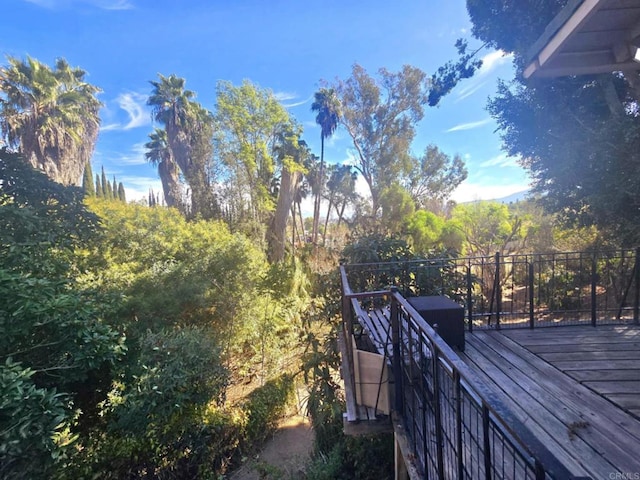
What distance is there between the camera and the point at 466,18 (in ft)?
22.3

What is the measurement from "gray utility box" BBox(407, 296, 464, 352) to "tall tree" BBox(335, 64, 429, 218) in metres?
12.0

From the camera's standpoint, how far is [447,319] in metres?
2.73

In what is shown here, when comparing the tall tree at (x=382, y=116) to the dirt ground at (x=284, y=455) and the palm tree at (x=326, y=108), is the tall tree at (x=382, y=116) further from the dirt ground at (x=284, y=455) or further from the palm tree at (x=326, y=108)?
the dirt ground at (x=284, y=455)

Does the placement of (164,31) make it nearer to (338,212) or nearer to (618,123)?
(618,123)

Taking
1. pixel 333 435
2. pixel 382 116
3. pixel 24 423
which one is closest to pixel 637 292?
pixel 333 435

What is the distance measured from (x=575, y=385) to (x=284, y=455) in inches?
190

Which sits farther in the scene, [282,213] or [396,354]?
[282,213]

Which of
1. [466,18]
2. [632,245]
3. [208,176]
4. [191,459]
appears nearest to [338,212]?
[208,176]

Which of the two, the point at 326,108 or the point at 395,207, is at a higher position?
the point at 326,108

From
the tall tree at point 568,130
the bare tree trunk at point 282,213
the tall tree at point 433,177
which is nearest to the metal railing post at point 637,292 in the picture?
the tall tree at point 568,130

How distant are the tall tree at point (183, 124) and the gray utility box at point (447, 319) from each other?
479 inches

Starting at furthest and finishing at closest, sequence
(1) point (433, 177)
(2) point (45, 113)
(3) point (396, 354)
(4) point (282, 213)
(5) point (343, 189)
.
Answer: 1. (5) point (343, 189)
2. (1) point (433, 177)
3. (4) point (282, 213)
4. (2) point (45, 113)
5. (3) point (396, 354)

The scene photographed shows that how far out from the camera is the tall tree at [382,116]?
1460cm

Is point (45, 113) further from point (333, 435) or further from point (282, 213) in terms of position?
point (333, 435)
